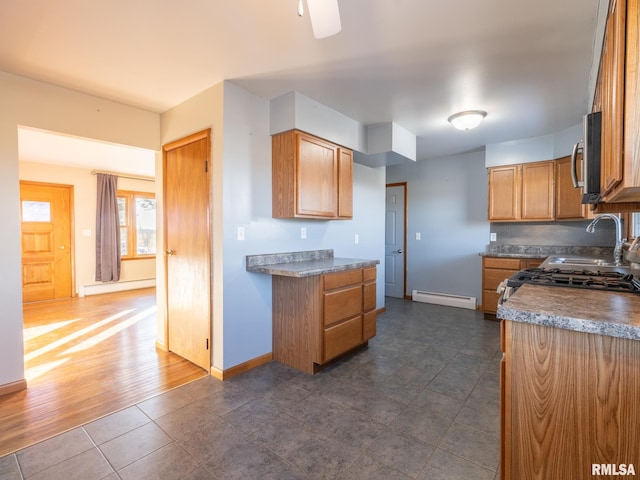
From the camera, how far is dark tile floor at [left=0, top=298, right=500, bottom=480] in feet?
5.32

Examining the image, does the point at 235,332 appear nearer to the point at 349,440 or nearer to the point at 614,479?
the point at 349,440

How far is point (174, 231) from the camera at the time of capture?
3.15 metres

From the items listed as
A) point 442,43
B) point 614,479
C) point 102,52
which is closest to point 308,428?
point 614,479

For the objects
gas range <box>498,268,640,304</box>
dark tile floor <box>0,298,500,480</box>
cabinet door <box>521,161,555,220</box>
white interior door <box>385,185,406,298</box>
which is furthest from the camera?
white interior door <box>385,185,406,298</box>

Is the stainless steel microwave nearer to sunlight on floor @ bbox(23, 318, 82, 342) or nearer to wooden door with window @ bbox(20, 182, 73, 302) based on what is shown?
sunlight on floor @ bbox(23, 318, 82, 342)

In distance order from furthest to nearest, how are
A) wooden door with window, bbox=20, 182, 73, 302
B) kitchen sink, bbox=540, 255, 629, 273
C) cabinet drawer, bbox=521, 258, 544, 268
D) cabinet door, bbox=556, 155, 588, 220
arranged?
wooden door with window, bbox=20, 182, 73, 302
cabinet drawer, bbox=521, 258, 544, 268
cabinet door, bbox=556, 155, 588, 220
kitchen sink, bbox=540, 255, 629, 273

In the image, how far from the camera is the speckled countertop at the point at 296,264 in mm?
2545

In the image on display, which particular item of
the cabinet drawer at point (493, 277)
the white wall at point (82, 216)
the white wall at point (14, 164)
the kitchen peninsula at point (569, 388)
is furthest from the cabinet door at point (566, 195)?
the white wall at point (82, 216)

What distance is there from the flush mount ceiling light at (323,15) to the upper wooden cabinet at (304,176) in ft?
4.78

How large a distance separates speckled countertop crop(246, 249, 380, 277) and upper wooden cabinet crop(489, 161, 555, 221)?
238 cm

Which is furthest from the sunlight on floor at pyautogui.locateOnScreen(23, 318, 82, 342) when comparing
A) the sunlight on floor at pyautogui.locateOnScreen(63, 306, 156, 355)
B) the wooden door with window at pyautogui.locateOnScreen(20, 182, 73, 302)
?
the wooden door with window at pyautogui.locateOnScreen(20, 182, 73, 302)

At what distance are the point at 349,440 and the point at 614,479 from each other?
1213 millimetres

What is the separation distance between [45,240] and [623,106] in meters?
7.44

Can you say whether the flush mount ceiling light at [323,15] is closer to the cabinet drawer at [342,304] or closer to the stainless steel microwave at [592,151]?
Result: the stainless steel microwave at [592,151]
